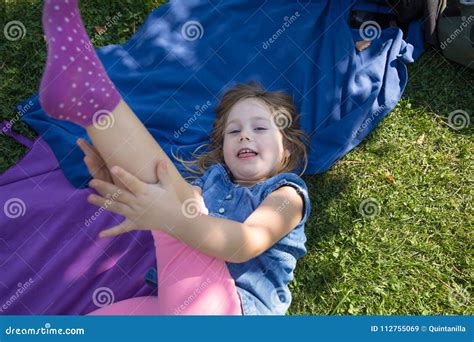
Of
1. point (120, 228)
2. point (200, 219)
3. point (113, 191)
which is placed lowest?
point (200, 219)

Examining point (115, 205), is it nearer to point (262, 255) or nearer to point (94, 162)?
point (94, 162)

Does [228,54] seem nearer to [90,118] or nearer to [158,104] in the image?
[158,104]

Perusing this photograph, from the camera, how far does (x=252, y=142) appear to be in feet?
7.50

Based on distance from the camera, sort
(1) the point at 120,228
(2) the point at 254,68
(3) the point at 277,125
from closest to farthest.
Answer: (1) the point at 120,228 → (3) the point at 277,125 → (2) the point at 254,68

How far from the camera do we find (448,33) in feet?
10.0

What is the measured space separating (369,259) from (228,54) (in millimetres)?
1315

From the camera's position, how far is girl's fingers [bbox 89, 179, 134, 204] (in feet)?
5.38

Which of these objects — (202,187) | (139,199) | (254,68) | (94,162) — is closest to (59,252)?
(202,187)

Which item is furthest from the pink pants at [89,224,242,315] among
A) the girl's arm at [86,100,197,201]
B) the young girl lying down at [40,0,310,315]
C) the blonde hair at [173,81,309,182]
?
the blonde hair at [173,81,309,182]

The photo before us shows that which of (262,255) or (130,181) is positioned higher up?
(130,181)

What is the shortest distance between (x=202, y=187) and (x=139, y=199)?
31.0 inches

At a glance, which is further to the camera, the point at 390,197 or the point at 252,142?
the point at 390,197

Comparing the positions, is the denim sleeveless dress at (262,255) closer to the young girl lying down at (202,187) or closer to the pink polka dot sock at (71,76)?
the young girl lying down at (202,187)

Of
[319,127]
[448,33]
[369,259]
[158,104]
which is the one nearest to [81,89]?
[158,104]
